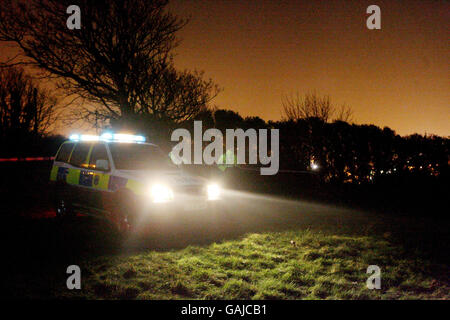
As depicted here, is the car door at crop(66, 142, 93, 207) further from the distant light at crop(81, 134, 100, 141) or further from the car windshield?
the car windshield

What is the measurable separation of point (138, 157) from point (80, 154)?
5.18 feet

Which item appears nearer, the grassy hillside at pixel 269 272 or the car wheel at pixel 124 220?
the grassy hillside at pixel 269 272

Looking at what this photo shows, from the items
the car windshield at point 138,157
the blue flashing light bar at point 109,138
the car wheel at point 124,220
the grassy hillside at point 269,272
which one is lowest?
the grassy hillside at point 269,272

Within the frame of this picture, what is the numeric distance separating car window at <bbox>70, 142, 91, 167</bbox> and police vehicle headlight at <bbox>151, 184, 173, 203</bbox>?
2.48 metres

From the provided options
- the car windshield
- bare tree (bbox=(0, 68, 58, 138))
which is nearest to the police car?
the car windshield

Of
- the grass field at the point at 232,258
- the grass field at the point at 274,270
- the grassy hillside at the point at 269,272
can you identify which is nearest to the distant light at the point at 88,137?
the grass field at the point at 232,258

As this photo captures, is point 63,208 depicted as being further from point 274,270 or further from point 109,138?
point 274,270

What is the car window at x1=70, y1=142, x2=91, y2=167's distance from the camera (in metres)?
8.83

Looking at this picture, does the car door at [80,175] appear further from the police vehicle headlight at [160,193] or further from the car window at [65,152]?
the police vehicle headlight at [160,193]

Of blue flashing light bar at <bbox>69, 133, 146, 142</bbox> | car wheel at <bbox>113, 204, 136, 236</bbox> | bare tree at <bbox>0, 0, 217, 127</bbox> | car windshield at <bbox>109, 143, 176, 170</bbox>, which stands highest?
bare tree at <bbox>0, 0, 217, 127</bbox>

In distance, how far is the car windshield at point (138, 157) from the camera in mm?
8172

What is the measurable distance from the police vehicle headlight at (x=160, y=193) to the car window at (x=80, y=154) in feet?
8.13

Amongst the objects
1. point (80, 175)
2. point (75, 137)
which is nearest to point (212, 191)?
point (80, 175)

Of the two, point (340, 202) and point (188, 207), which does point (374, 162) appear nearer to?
point (340, 202)
